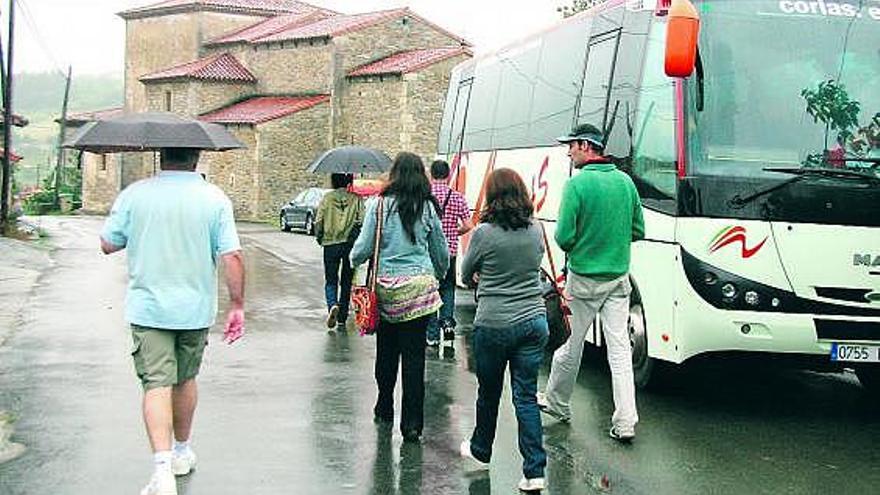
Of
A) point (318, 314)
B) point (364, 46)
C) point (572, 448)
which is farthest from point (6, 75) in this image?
point (572, 448)

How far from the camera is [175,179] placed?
20.5 feet

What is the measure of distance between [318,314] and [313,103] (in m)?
39.5

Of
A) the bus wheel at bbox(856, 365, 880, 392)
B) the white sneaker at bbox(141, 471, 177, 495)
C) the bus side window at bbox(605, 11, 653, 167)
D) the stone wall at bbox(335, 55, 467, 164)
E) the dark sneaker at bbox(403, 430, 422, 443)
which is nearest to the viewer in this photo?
the white sneaker at bbox(141, 471, 177, 495)

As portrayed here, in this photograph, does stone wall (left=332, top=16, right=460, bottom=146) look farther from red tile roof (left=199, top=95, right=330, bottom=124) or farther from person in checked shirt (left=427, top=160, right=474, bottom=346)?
person in checked shirt (left=427, top=160, right=474, bottom=346)

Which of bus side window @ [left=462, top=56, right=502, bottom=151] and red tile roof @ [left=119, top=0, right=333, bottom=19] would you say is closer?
bus side window @ [left=462, top=56, right=502, bottom=151]

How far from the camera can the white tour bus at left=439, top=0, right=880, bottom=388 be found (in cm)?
821

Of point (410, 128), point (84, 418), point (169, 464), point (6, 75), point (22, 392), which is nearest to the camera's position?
point (169, 464)

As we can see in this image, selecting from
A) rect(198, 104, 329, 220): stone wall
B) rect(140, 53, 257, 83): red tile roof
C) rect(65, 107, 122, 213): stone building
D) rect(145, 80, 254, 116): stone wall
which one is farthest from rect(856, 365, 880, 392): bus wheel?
rect(65, 107, 122, 213): stone building

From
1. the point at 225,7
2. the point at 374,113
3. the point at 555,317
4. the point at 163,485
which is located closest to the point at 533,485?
the point at 555,317

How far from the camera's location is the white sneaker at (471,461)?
7.02m

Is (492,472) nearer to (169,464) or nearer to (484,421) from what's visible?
(484,421)

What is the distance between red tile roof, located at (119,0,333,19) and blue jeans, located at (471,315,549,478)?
5630 centimetres

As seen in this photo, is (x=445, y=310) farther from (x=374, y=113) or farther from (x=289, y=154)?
(x=289, y=154)

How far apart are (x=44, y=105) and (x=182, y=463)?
6096 inches
